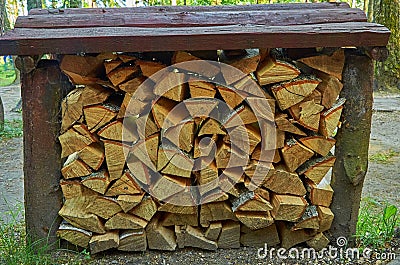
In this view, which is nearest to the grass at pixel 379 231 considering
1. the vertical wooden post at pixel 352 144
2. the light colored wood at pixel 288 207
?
the vertical wooden post at pixel 352 144

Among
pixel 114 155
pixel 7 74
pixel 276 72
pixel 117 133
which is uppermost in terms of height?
pixel 276 72

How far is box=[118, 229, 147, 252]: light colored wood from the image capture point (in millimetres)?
2637

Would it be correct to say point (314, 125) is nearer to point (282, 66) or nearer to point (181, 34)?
point (282, 66)

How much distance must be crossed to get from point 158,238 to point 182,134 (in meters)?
0.71

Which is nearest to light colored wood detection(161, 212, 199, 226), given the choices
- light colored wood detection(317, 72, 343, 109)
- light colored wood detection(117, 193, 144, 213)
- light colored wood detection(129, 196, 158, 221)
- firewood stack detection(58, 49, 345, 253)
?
firewood stack detection(58, 49, 345, 253)

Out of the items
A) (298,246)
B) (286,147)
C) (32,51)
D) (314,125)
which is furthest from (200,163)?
(32,51)

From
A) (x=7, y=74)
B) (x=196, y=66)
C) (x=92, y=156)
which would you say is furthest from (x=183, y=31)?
(x=7, y=74)

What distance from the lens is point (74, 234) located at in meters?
2.61

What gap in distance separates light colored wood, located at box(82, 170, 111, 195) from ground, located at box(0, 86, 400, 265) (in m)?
0.46

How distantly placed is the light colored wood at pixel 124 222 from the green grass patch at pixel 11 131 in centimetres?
501

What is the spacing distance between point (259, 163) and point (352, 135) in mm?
621

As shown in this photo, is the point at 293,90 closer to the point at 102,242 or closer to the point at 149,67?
the point at 149,67

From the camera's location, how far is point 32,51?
2221 mm

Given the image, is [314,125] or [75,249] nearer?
[314,125]
